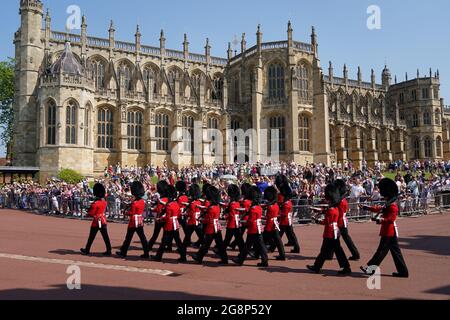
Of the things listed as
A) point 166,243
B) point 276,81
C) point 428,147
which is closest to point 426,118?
point 428,147

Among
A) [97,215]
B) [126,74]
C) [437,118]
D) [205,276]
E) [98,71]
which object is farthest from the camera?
[437,118]

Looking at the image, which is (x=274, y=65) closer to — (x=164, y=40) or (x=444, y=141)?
(x=164, y=40)

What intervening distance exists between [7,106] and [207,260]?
148 feet

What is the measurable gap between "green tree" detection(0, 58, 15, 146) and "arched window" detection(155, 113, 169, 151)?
59.9ft

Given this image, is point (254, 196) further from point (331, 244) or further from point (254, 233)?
point (331, 244)

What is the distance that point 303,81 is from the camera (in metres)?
43.4

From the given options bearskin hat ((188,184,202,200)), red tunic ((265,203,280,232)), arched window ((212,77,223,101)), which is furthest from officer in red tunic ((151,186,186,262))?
arched window ((212,77,223,101))

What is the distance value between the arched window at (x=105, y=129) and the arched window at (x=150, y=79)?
4670 mm

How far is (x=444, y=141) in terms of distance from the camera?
201ft

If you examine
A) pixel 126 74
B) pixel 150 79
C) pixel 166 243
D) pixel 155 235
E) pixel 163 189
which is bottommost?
pixel 166 243

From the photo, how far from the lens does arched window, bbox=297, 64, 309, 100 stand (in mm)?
43031

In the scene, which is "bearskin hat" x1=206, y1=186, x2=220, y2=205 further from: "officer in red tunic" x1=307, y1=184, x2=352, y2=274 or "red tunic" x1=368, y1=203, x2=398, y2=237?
"red tunic" x1=368, y1=203, x2=398, y2=237

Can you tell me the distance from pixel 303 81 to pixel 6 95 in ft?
107
